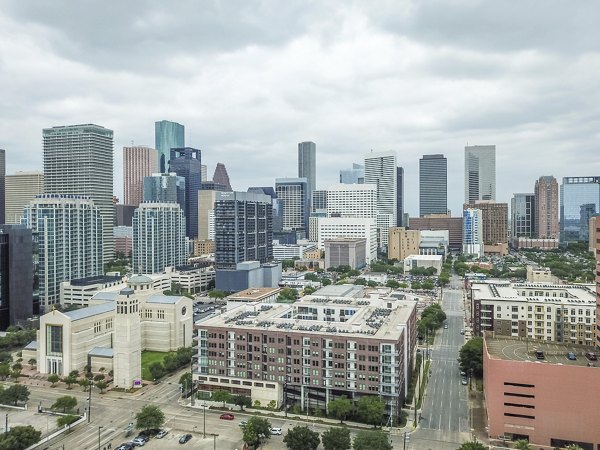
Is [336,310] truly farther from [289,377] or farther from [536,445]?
[536,445]

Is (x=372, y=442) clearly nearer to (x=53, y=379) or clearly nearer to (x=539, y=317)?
(x=53, y=379)

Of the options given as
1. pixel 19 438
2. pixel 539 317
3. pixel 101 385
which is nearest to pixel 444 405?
pixel 539 317

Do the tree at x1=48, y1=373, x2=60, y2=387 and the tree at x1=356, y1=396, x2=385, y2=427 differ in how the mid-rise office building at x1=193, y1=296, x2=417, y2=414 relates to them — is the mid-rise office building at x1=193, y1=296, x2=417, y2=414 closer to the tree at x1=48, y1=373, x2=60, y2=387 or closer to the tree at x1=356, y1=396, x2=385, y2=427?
the tree at x1=356, y1=396, x2=385, y2=427

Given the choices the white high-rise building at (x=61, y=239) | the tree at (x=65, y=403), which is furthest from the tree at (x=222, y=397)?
the white high-rise building at (x=61, y=239)

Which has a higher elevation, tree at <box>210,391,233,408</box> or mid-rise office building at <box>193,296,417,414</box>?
mid-rise office building at <box>193,296,417,414</box>

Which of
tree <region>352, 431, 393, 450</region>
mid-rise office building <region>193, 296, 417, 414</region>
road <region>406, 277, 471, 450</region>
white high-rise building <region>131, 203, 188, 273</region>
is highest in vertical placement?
white high-rise building <region>131, 203, 188, 273</region>

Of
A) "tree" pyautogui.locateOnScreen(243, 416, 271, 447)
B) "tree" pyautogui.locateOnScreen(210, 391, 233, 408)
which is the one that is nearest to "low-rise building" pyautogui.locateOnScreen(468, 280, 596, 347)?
"tree" pyautogui.locateOnScreen(210, 391, 233, 408)
